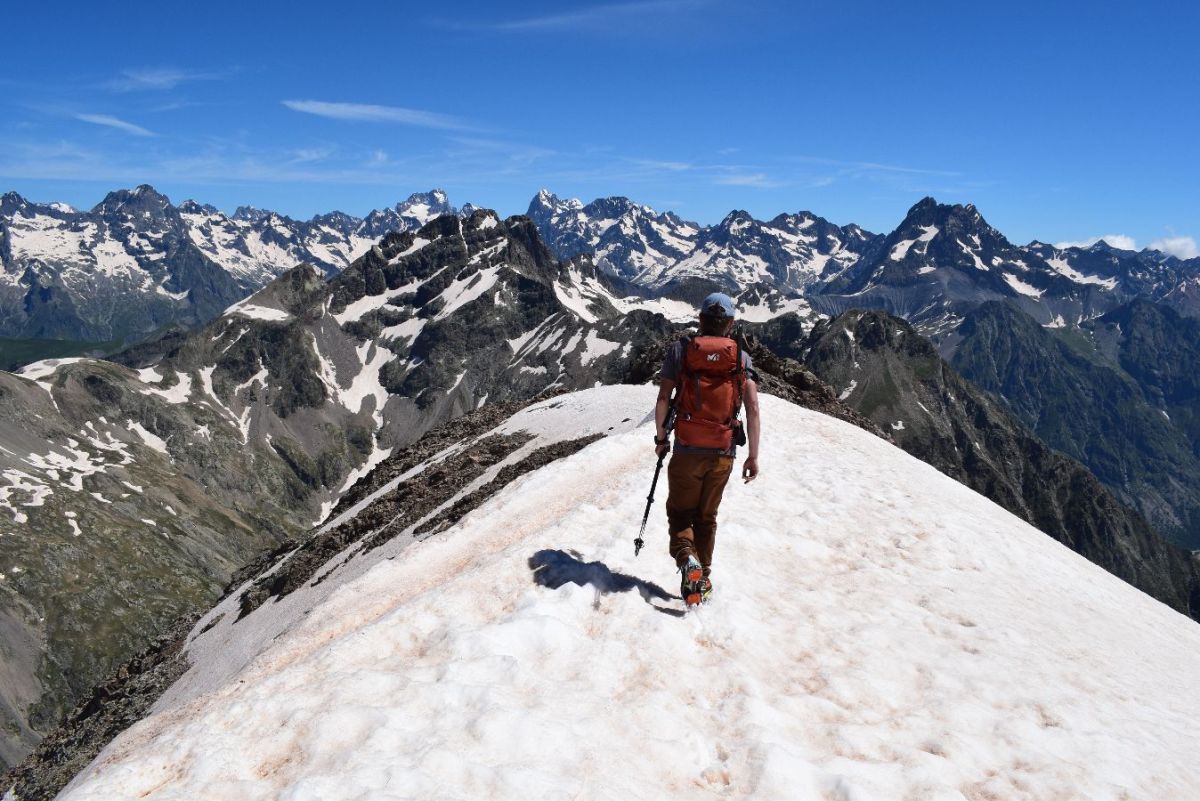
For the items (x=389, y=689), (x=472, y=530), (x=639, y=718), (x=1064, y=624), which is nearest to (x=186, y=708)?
(x=389, y=689)

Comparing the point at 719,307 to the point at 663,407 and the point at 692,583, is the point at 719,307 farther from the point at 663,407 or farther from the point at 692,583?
the point at 692,583

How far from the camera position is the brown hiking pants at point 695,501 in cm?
1196

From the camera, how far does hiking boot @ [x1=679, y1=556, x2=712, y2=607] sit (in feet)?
38.1

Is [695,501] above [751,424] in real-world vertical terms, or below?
below

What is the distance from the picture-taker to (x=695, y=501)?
40.2 ft

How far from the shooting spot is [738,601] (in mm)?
12164

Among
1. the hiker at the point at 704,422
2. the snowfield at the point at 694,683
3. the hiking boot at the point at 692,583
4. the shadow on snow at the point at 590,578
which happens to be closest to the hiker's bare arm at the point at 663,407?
the hiker at the point at 704,422

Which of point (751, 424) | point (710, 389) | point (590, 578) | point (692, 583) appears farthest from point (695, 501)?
point (590, 578)

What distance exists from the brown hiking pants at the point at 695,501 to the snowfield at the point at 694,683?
2.87ft

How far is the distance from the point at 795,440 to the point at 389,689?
57.7 ft

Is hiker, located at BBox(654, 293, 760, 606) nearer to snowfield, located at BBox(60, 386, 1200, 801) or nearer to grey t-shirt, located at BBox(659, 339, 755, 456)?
grey t-shirt, located at BBox(659, 339, 755, 456)

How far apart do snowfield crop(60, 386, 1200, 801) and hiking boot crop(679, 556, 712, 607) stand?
0.95ft

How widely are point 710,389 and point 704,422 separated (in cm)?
55

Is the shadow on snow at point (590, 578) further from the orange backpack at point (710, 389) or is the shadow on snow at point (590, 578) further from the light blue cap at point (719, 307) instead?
the light blue cap at point (719, 307)
